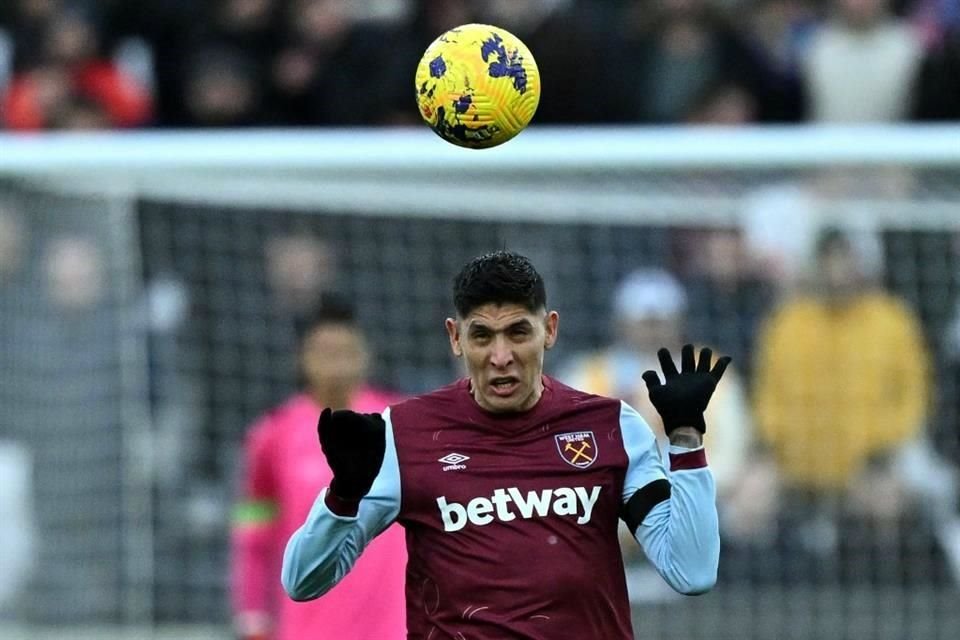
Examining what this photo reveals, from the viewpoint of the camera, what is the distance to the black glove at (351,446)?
197 inches

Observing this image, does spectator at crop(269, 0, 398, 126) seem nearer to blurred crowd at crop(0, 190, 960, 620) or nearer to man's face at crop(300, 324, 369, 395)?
blurred crowd at crop(0, 190, 960, 620)

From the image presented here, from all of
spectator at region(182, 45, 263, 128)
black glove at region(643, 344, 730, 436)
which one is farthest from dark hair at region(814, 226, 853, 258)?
black glove at region(643, 344, 730, 436)

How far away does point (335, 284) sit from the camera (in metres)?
10.3

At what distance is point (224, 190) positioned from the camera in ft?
33.6

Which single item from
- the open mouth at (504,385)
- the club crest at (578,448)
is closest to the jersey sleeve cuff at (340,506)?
the open mouth at (504,385)

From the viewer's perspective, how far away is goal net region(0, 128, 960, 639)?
A: 9.67 m

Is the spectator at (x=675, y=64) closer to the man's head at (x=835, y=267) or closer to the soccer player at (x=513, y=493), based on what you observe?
the man's head at (x=835, y=267)

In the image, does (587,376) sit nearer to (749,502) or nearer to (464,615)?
(749,502)

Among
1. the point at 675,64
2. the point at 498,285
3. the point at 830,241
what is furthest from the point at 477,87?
the point at 675,64

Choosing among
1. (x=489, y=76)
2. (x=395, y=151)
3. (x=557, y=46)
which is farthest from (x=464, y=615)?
(x=557, y=46)

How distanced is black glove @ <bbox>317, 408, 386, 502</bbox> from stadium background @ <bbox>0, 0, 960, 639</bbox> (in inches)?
183

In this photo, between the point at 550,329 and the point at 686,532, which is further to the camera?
the point at 550,329

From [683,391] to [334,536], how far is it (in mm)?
896

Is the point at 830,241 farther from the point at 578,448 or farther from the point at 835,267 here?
the point at 578,448
